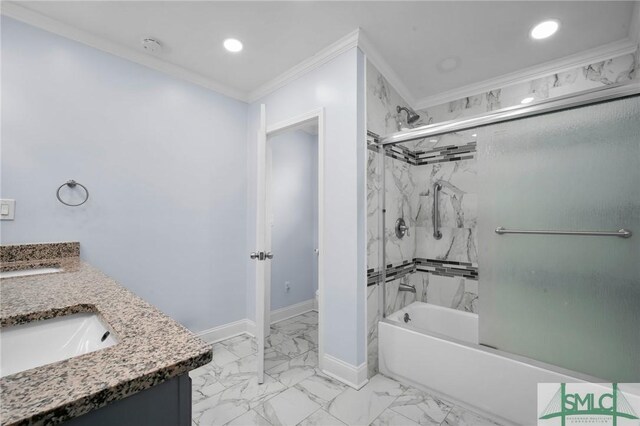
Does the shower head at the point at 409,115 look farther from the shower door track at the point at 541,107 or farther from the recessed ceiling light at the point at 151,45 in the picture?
the recessed ceiling light at the point at 151,45

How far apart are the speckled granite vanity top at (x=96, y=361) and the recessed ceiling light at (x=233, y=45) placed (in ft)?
6.04

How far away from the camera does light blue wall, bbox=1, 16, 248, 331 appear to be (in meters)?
1.77

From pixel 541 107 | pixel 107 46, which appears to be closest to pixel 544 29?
pixel 541 107

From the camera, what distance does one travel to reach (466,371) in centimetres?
171

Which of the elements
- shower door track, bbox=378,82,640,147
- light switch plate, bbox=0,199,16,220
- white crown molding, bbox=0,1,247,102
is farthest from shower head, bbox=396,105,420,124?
light switch plate, bbox=0,199,16,220

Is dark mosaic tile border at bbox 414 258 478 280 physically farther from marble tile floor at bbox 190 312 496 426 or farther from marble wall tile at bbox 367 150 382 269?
marble tile floor at bbox 190 312 496 426

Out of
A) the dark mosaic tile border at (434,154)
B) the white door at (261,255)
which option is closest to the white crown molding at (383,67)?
the dark mosaic tile border at (434,154)

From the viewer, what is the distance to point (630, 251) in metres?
1.32

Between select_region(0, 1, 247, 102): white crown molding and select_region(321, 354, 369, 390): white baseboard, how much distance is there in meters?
2.56

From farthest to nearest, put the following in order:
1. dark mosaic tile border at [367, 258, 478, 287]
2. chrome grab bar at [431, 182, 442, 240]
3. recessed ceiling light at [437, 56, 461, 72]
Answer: chrome grab bar at [431, 182, 442, 240] → dark mosaic tile border at [367, 258, 478, 287] → recessed ceiling light at [437, 56, 461, 72]

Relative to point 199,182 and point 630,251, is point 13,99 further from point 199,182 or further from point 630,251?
point 630,251

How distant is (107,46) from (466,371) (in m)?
3.29

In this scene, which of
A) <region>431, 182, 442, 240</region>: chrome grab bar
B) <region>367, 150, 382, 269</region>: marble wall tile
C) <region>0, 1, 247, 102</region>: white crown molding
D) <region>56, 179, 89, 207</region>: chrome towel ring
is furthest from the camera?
<region>431, 182, 442, 240</region>: chrome grab bar

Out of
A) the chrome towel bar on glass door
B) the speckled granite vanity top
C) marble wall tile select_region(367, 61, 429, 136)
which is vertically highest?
marble wall tile select_region(367, 61, 429, 136)
